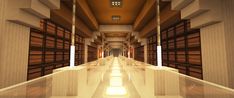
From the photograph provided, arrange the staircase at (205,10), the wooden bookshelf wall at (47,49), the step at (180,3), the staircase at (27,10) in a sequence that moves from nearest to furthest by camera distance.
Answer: the staircase at (27,10), the staircase at (205,10), the step at (180,3), the wooden bookshelf wall at (47,49)

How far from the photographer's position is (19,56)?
3.18 meters

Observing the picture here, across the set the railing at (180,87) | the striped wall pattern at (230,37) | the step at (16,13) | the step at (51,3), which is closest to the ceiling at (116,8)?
the step at (51,3)

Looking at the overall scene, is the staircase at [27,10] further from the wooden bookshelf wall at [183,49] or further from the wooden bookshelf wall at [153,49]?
the wooden bookshelf wall at [153,49]

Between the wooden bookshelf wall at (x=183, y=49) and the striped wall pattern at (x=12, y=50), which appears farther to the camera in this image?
the wooden bookshelf wall at (x=183, y=49)

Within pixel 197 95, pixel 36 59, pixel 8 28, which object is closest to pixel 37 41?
pixel 36 59

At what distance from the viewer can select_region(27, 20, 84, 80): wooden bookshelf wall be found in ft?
13.6

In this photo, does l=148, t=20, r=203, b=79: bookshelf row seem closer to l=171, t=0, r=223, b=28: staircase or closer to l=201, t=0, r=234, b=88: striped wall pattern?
l=201, t=0, r=234, b=88: striped wall pattern

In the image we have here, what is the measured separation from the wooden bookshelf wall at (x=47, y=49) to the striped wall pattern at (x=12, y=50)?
734 millimetres

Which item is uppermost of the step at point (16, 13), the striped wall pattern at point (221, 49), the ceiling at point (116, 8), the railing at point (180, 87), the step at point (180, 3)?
the ceiling at point (116, 8)

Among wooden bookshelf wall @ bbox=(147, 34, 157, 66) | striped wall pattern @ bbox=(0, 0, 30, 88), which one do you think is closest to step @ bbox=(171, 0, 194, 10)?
striped wall pattern @ bbox=(0, 0, 30, 88)

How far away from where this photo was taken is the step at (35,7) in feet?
9.40

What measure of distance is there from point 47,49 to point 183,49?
17.2ft

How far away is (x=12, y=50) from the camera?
2965 mm

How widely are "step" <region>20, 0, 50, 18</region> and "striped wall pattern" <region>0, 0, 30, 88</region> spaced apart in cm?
35
